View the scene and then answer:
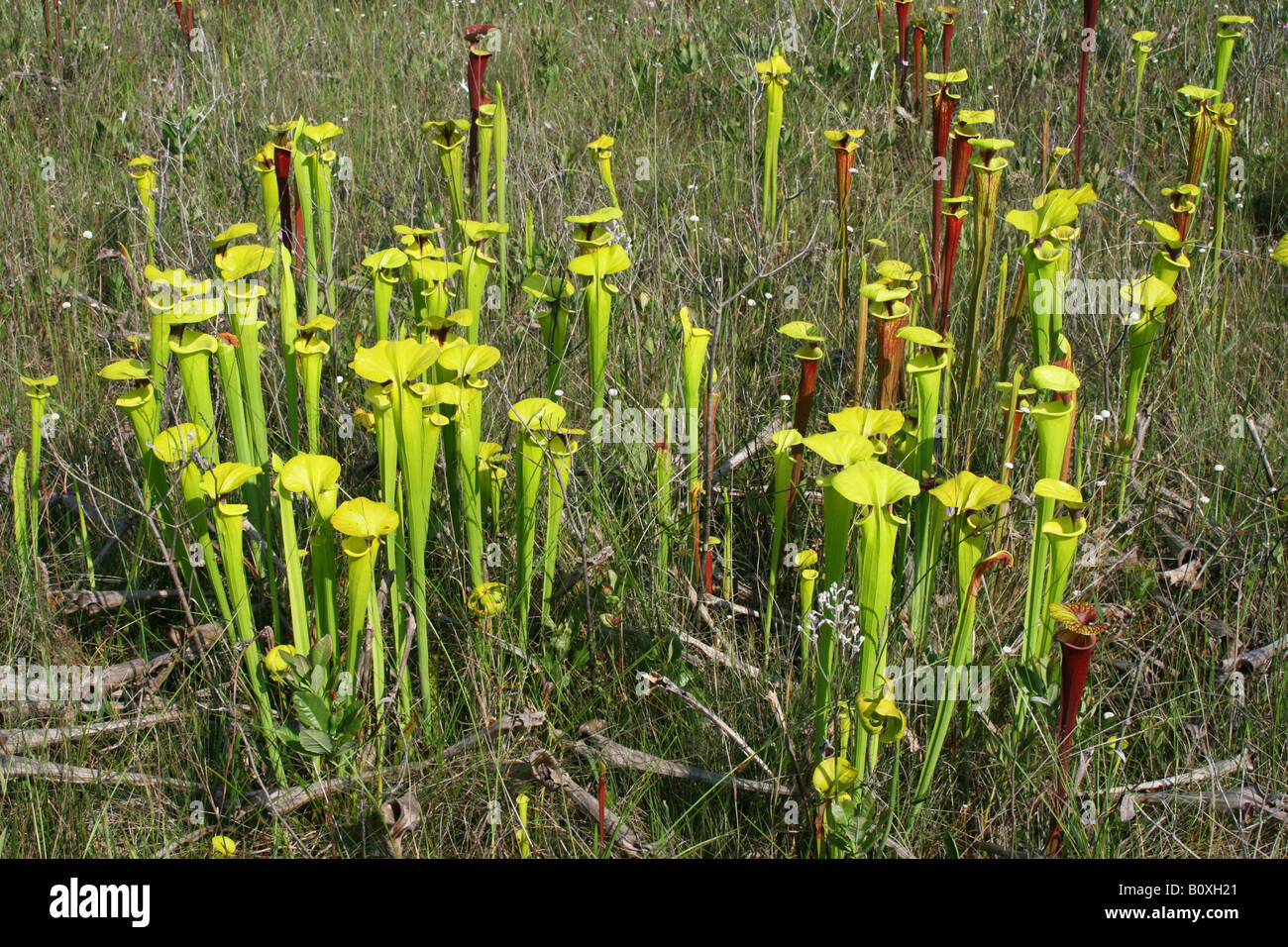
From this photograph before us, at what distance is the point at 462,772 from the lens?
1.64 m

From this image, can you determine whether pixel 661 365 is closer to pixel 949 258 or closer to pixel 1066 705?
pixel 949 258

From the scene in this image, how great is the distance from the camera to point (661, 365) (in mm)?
2725

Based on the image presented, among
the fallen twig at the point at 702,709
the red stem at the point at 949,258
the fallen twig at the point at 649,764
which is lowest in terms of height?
the fallen twig at the point at 649,764

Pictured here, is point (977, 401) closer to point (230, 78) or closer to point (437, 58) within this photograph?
point (437, 58)

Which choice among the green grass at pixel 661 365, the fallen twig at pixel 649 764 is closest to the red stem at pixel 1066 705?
the green grass at pixel 661 365

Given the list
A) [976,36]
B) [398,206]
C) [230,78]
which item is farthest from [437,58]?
[976,36]

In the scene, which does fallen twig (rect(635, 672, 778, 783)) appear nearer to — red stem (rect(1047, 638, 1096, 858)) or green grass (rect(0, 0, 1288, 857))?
green grass (rect(0, 0, 1288, 857))

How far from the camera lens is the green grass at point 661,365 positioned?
166 cm

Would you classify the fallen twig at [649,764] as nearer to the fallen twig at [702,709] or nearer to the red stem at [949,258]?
the fallen twig at [702,709]

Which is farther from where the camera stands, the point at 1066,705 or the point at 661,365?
the point at 661,365

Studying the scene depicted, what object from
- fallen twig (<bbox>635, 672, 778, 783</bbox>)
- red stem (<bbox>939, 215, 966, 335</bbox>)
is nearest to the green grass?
fallen twig (<bbox>635, 672, 778, 783</bbox>)

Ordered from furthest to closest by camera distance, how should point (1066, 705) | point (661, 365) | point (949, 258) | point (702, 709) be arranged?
1. point (661, 365)
2. point (949, 258)
3. point (702, 709)
4. point (1066, 705)

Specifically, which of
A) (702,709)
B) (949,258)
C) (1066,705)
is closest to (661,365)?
Result: (949,258)

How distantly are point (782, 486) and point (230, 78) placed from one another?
3.67m
